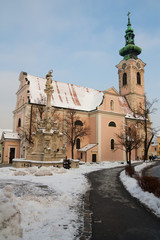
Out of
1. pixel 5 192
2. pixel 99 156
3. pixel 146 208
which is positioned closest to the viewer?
pixel 5 192

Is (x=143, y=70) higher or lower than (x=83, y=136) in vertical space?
higher

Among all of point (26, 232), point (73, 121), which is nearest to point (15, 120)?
point (73, 121)

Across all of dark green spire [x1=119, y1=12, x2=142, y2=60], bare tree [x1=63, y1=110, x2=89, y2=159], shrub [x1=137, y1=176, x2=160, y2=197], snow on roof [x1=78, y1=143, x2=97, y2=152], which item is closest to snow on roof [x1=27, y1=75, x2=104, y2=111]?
bare tree [x1=63, y1=110, x2=89, y2=159]

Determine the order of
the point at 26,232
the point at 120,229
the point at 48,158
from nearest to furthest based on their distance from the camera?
the point at 26,232 → the point at 120,229 → the point at 48,158

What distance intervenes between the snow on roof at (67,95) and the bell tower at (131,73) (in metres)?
9.82

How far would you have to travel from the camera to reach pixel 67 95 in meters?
35.9

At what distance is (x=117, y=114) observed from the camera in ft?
116

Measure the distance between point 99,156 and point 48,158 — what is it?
16.4 m

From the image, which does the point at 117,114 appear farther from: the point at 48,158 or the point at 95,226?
the point at 95,226

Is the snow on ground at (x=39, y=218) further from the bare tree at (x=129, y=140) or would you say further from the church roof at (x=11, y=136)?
the church roof at (x=11, y=136)

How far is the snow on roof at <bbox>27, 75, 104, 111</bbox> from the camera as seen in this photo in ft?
105

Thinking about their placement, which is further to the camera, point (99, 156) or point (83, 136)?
point (83, 136)

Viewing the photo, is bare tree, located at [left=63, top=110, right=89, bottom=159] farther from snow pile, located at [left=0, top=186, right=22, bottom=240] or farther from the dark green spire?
snow pile, located at [left=0, top=186, right=22, bottom=240]

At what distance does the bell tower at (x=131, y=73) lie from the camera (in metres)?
44.5
